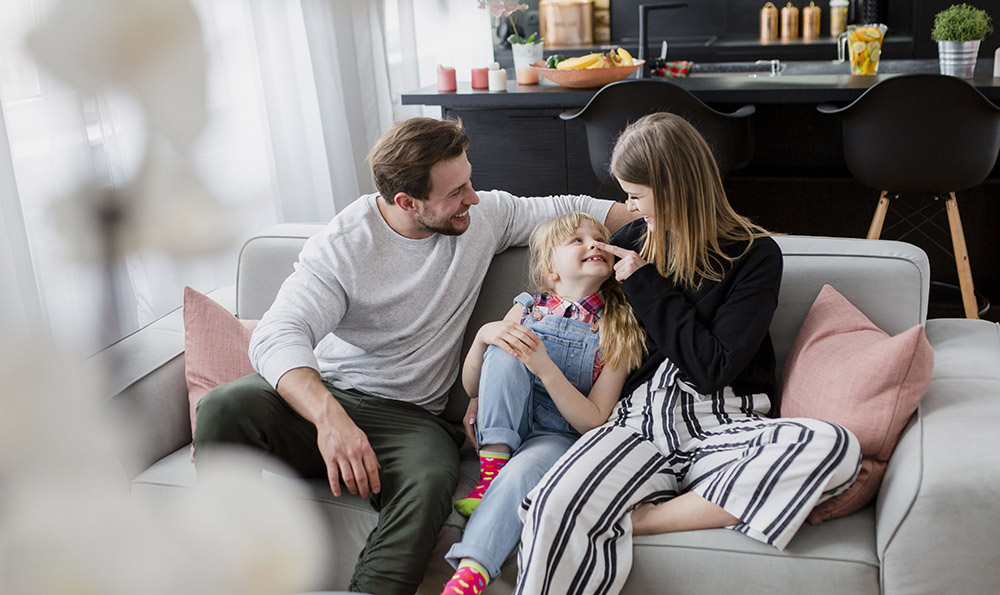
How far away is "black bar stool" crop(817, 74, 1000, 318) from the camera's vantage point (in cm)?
218

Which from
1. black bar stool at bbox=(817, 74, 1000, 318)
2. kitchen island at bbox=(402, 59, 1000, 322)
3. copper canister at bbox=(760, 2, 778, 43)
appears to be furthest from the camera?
copper canister at bbox=(760, 2, 778, 43)

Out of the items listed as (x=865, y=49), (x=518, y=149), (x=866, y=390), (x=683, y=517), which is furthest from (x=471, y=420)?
(x=865, y=49)

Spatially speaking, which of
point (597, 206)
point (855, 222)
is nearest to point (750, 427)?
point (597, 206)

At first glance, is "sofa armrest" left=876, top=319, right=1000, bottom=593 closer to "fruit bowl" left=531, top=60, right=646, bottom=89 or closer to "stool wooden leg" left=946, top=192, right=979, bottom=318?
"stool wooden leg" left=946, top=192, right=979, bottom=318

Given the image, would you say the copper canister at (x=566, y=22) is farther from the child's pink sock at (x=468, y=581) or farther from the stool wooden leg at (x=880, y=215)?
the child's pink sock at (x=468, y=581)

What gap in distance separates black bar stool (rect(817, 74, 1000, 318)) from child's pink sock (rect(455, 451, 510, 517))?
1419 millimetres

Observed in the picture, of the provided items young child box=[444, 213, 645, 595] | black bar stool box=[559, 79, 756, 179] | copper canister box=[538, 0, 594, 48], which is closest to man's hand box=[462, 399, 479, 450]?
young child box=[444, 213, 645, 595]

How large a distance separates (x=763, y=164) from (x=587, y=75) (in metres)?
0.66

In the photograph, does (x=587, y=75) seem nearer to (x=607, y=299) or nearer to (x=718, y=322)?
(x=607, y=299)

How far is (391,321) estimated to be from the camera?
172cm

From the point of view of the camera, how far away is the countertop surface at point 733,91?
2.47 meters

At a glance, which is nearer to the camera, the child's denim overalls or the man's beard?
the child's denim overalls

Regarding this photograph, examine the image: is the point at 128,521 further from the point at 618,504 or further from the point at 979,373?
the point at 979,373

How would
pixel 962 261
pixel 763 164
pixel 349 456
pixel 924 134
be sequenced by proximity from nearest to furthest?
pixel 349 456 → pixel 924 134 → pixel 962 261 → pixel 763 164
